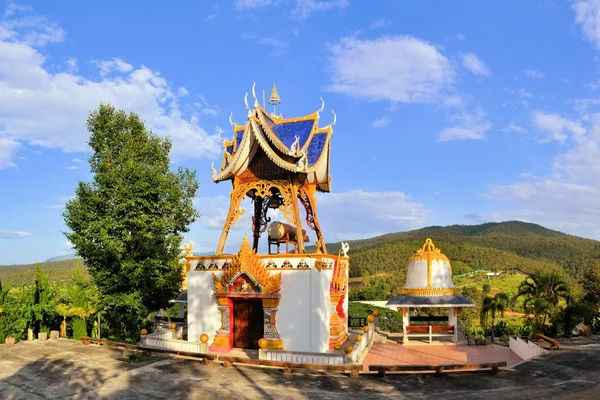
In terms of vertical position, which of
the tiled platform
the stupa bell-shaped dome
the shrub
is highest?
the stupa bell-shaped dome

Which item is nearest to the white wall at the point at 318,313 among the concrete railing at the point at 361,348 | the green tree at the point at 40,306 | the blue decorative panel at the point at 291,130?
the concrete railing at the point at 361,348

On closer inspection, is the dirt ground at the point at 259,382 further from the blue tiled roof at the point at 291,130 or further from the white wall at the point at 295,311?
the blue tiled roof at the point at 291,130

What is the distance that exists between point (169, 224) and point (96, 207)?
424 cm

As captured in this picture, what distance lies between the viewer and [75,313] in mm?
23688

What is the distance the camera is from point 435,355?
2091 centimetres

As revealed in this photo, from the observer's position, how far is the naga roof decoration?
2058 cm

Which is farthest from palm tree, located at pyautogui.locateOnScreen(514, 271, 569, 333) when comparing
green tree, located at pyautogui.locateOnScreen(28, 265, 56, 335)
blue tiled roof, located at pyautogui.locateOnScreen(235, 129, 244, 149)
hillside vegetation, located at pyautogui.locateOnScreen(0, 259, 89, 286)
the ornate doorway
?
hillside vegetation, located at pyautogui.locateOnScreen(0, 259, 89, 286)

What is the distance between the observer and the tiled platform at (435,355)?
19.3 m

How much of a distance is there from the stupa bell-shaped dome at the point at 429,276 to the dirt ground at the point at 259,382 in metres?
6.67

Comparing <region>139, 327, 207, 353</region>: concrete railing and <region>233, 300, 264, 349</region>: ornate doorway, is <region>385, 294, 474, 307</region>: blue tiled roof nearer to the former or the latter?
<region>233, 300, 264, 349</region>: ornate doorway

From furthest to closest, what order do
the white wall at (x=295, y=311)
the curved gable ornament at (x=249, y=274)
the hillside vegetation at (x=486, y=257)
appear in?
1. the hillside vegetation at (x=486, y=257)
2. the curved gable ornament at (x=249, y=274)
3. the white wall at (x=295, y=311)

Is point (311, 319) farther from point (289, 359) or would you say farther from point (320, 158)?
point (320, 158)

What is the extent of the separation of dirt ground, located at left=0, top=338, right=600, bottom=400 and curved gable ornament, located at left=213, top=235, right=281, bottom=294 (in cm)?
331

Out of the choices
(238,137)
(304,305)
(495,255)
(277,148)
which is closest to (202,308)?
(304,305)
